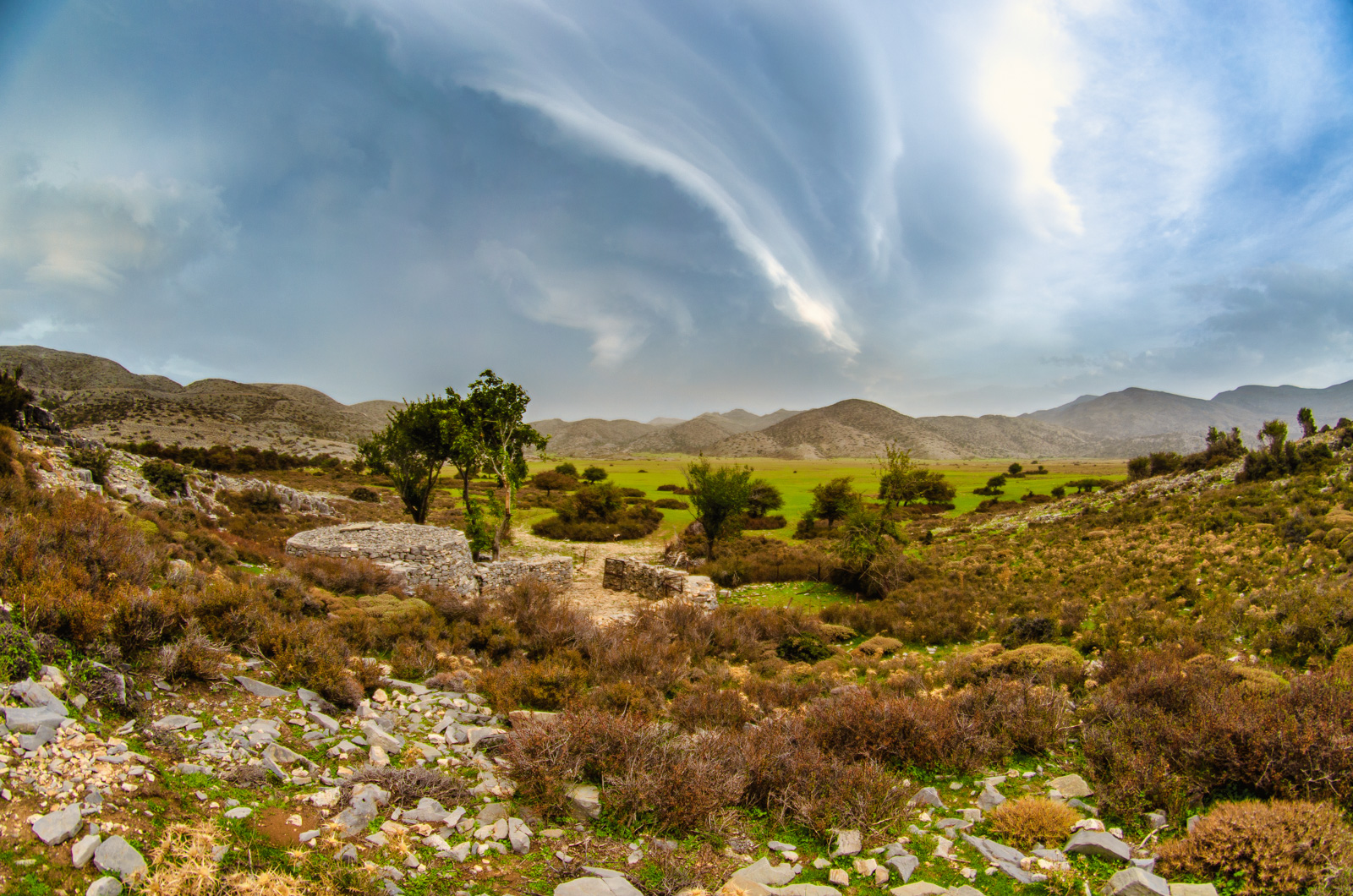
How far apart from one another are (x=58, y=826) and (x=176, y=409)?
104209mm

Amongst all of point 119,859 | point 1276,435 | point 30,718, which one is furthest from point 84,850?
point 1276,435

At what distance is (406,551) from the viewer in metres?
17.2

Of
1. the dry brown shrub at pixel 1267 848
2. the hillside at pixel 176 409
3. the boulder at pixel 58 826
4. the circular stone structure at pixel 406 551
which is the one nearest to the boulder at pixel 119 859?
the boulder at pixel 58 826

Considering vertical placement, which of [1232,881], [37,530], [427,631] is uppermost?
[37,530]

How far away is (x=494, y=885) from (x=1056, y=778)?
534 cm

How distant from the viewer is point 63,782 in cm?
348

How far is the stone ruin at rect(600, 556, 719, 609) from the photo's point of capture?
17891 mm

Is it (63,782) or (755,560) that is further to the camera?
(755,560)

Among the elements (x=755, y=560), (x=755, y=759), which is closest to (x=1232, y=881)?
(x=755, y=759)

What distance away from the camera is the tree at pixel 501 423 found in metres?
24.3

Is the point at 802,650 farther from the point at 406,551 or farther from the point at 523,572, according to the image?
the point at 406,551


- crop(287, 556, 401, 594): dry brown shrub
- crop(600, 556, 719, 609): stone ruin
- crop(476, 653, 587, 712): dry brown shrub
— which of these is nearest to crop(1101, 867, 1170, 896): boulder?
crop(476, 653, 587, 712): dry brown shrub

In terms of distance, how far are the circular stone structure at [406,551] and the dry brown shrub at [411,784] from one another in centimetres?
1168

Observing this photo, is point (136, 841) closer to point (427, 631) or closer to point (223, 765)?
point (223, 765)
